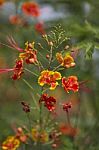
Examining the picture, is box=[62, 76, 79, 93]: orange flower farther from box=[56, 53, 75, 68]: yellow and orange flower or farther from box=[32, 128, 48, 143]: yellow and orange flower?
box=[32, 128, 48, 143]: yellow and orange flower

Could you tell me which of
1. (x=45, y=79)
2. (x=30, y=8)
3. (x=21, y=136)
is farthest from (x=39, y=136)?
(x=30, y=8)

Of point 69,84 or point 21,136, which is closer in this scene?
point 69,84

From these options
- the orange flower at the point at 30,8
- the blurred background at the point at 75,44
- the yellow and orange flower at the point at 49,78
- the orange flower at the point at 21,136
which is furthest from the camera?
the orange flower at the point at 30,8

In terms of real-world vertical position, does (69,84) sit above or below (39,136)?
above

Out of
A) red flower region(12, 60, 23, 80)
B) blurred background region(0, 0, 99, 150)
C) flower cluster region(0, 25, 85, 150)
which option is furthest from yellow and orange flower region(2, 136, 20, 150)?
red flower region(12, 60, 23, 80)

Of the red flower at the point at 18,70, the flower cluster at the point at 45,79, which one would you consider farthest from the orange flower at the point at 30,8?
the red flower at the point at 18,70

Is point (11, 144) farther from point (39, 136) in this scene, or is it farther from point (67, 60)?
point (67, 60)

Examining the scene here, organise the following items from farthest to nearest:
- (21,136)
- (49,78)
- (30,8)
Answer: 1. (30,8)
2. (21,136)
3. (49,78)

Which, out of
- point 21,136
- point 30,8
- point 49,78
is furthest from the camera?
point 30,8

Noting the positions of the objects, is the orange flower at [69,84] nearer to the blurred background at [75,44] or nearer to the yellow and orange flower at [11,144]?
the blurred background at [75,44]
